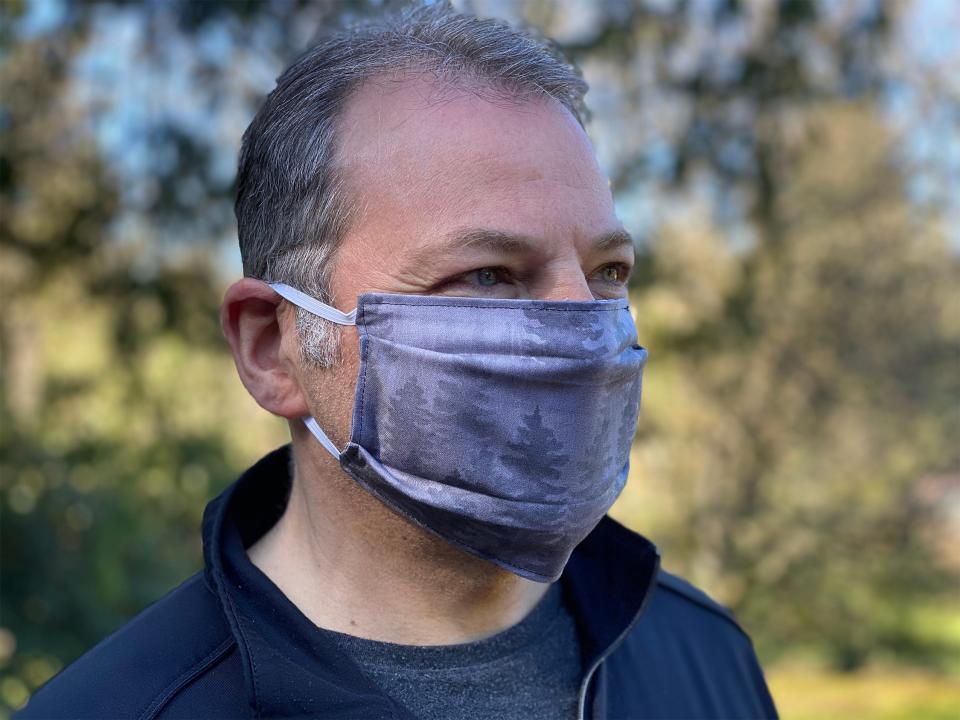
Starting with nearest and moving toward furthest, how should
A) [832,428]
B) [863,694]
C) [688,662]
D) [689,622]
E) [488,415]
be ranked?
[488,415], [688,662], [689,622], [832,428], [863,694]

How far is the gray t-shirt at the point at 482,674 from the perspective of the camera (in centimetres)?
181

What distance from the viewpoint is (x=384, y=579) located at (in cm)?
186

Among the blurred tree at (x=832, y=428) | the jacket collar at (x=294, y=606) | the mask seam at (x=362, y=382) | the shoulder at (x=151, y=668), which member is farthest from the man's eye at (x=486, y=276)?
the blurred tree at (x=832, y=428)

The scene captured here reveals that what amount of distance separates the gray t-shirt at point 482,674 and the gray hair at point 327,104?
58cm

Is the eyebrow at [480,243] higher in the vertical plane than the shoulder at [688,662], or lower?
higher

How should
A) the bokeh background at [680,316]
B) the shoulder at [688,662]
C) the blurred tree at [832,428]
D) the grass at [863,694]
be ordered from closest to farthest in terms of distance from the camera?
the shoulder at [688,662] < the bokeh background at [680,316] < the blurred tree at [832,428] < the grass at [863,694]

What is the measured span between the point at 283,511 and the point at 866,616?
351 inches

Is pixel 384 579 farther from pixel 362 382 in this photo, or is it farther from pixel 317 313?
pixel 317 313

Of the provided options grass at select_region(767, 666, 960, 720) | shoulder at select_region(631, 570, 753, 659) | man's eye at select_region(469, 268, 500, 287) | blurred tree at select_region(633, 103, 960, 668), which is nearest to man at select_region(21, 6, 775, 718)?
man's eye at select_region(469, 268, 500, 287)

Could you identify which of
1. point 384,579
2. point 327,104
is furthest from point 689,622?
point 327,104

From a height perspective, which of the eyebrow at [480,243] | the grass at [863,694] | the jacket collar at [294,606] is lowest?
the grass at [863,694]

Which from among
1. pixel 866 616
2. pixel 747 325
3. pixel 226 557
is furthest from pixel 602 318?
pixel 866 616

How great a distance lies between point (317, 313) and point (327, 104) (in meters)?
0.44

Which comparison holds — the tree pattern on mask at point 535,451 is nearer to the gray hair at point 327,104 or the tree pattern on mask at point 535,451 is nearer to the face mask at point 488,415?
the face mask at point 488,415
